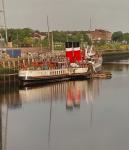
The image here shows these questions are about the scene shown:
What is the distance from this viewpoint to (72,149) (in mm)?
22078

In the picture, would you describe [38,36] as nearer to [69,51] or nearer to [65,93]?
[69,51]

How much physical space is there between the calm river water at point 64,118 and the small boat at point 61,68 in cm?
149

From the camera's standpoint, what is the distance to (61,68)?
1902 inches

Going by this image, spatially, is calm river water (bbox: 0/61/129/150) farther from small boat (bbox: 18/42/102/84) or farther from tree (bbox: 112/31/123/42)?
tree (bbox: 112/31/123/42)

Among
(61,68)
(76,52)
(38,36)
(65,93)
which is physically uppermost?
(76,52)

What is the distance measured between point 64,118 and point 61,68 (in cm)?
1977

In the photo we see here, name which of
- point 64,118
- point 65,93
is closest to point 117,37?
point 65,93

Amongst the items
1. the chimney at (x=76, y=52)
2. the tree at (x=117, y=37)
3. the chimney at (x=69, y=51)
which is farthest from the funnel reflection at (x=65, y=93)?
the tree at (x=117, y=37)

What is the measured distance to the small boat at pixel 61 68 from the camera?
43919 mm

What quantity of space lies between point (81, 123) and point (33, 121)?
2.32 m

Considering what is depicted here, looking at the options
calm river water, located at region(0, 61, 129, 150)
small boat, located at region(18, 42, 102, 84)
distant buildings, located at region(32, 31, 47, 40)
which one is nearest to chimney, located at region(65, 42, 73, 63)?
small boat, located at region(18, 42, 102, 84)

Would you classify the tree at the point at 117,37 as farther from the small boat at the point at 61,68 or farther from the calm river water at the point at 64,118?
the calm river water at the point at 64,118

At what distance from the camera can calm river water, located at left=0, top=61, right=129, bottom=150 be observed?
23.2 metres

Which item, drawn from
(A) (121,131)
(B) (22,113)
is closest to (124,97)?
(B) (22,113)
